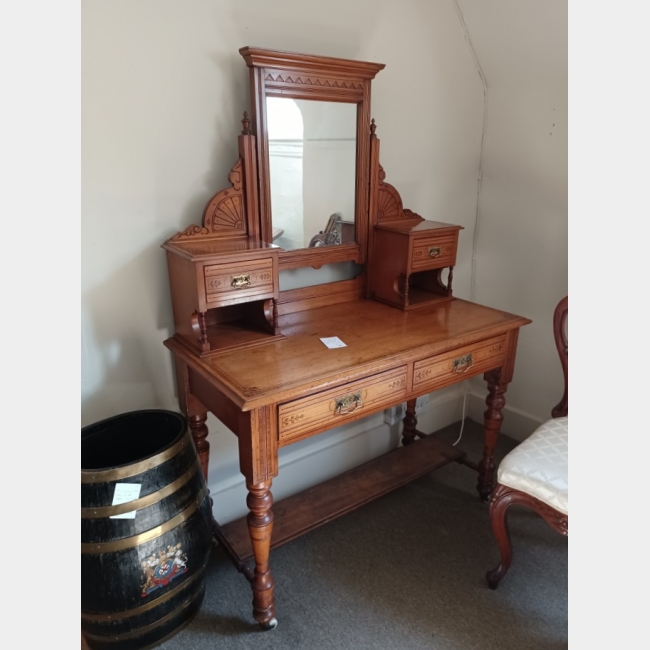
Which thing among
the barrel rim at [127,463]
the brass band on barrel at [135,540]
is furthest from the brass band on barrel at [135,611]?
the barrel rim at [127,463]

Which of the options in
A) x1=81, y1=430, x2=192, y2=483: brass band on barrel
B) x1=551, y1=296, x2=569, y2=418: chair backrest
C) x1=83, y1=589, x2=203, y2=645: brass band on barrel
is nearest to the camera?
x1=81, y1=430, x2=192, y2=483: brass band on barrel

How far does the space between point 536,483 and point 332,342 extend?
0.70 meters

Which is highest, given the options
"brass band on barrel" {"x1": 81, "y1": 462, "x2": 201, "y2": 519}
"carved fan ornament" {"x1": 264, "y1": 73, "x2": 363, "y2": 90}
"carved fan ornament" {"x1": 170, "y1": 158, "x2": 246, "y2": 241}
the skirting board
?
"carved fan ornament" {"x1": 264, "y1": 73, "x2": 363, "y2": 90}

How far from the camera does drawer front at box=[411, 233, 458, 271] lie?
72.7 inches

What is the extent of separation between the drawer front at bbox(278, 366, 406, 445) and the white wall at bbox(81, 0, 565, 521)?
1.80 ft

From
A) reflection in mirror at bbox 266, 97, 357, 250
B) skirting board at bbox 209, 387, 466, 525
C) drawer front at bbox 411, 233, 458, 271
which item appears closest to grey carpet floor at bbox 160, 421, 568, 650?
skirting board at bbox 209, 387, 466, 525

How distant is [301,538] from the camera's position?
1.95 metres

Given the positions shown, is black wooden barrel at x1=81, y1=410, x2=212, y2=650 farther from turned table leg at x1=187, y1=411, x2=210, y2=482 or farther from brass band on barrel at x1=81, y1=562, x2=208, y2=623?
turned table leg at x1=187, y1=411, x2=210, y2=482

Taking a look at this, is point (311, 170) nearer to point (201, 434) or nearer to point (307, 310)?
point (307, 310)

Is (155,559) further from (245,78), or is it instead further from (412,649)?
(245,78)

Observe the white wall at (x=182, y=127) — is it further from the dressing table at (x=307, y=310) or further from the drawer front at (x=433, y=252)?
the drawer front at (x=433, y=252)

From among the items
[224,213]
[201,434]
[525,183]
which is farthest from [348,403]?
[525,183]

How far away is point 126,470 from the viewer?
50.4 inches

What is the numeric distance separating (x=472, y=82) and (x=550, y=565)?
76.3 inches
